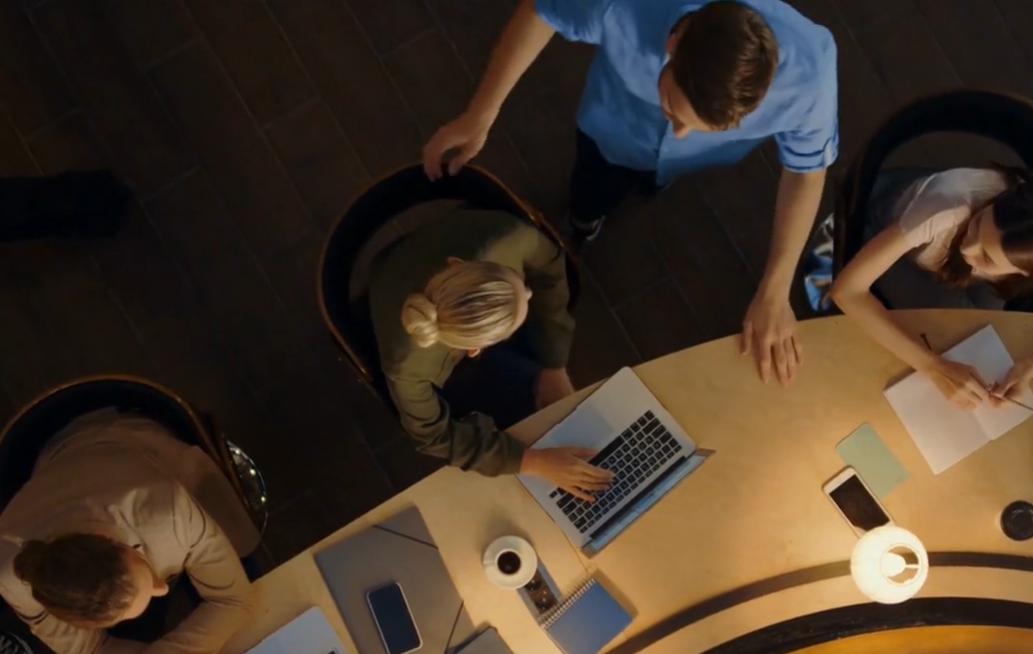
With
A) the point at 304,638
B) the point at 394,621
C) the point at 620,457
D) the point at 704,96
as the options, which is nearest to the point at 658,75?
the point at 704,96

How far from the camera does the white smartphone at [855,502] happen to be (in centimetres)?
180

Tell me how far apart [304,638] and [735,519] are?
3.12 ft

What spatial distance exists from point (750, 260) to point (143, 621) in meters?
2.06

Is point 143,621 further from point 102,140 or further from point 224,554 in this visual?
point 102,140

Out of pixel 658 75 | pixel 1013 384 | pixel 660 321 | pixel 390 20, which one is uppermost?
Result: pixel 390 20

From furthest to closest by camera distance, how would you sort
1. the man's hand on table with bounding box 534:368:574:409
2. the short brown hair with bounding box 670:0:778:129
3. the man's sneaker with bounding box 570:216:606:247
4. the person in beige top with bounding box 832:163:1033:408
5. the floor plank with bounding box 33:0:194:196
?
1. the floor plank with bounding box 33:0:194:196
2. the man's sneaker with bounding box 570:216:606:247
3. the man's hand on table with bounding box 534:368:574:409
4. the person in beige top with bounding box 832:163:1033:408
5. the short brown hair with bounding box 670:0:778:129

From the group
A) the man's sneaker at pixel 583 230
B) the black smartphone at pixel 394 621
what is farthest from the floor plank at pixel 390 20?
the black smartphone at pixel 394 621

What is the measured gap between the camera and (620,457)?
1809 mm

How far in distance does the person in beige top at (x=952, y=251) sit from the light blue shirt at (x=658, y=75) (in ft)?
0.93

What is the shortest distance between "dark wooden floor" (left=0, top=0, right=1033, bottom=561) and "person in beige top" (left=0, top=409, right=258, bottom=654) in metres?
0.79

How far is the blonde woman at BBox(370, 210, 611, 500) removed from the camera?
156cm

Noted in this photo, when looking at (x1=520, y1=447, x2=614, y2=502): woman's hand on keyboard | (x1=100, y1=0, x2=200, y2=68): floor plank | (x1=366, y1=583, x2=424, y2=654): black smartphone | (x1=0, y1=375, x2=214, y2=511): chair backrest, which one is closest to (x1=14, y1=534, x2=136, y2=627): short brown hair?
(x1=0, y1=375, x2=214, y2=511): chair backrest

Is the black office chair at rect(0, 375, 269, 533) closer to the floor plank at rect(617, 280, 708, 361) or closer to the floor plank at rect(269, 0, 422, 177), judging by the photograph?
the floor plank at rect(269, 0, 422, 177)

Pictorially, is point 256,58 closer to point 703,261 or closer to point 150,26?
point 150,26
